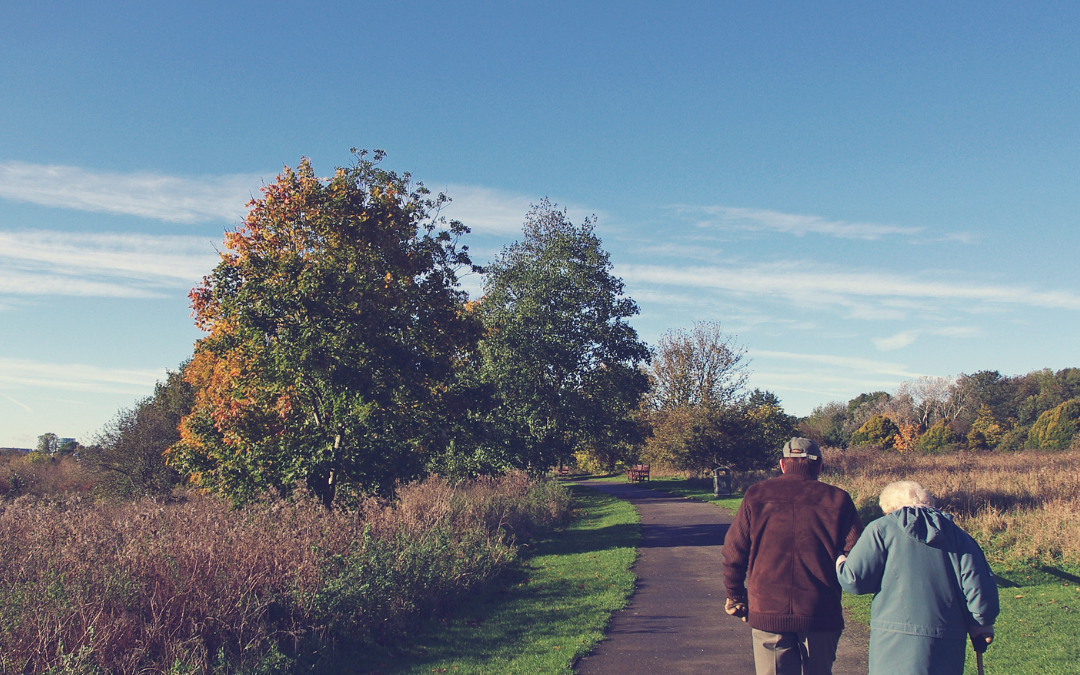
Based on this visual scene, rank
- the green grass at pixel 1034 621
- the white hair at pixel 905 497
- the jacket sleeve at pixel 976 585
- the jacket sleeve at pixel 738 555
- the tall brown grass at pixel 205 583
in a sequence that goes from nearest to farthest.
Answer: the jacket sleeve at pixel 976 585
the white hair at pixel 905 497
the jacket sleeve at pixel 738 555
the tall brown grass at pixel 205 583
the green grass at pixel 1034 621

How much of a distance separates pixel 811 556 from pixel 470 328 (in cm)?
1326

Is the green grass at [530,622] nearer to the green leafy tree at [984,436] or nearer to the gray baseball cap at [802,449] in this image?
the gray baseball cap at [802,449]

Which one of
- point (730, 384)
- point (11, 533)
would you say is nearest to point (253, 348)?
point (11, 533)

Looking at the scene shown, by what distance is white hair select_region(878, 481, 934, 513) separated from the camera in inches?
160

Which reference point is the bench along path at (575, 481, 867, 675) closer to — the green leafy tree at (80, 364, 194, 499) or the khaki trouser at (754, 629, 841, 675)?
the khaki trouser at (754, 629, 841, 675)

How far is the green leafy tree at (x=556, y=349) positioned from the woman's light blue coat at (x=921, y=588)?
22741 millimetres

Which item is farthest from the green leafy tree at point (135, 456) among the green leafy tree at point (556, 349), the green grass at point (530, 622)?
the green grass at point (530, 622)

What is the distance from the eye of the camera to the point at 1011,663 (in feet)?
22.9

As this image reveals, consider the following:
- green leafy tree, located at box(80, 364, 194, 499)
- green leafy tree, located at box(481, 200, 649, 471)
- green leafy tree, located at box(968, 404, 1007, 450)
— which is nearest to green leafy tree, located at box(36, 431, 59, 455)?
green leafy tree, located at box(80, 364, 194, 499)

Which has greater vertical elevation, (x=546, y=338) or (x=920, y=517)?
(x=546, y=338)

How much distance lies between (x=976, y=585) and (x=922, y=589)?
0.86ft

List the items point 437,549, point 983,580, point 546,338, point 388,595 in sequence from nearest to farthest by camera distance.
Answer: point 983,580 → point 388,595 → point 437,549 → point 546,338

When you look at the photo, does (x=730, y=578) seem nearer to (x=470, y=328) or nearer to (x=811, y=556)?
(x=811, y=556)

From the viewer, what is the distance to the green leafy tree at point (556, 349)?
2795cm
